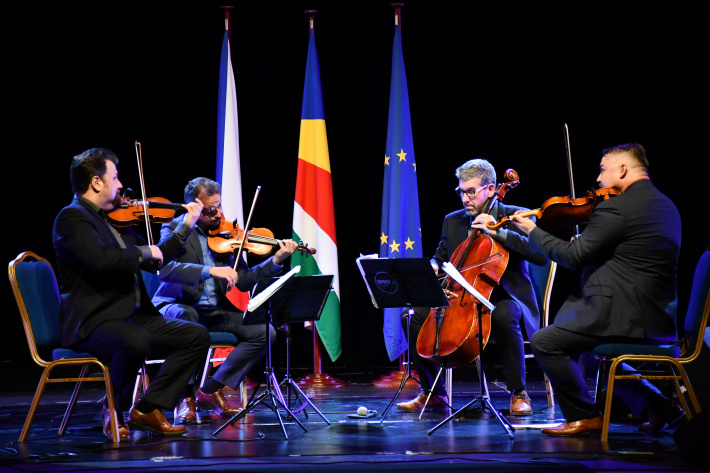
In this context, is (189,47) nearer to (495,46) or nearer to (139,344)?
(495,46)

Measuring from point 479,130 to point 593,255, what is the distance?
3.48 m

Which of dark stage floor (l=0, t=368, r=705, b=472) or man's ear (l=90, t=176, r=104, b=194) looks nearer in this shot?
dark stage floor (l=0, t=368, r=705, b=472)

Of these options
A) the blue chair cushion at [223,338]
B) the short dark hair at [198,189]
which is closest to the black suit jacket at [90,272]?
the blue chair cushion at [223,338]

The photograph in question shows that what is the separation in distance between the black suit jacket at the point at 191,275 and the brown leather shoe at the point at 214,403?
0.51 m

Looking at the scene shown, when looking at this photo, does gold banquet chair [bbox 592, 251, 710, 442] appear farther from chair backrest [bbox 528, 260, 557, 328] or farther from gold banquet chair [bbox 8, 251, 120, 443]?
gold banquet chair [bbox 8, 251, 120, 443]

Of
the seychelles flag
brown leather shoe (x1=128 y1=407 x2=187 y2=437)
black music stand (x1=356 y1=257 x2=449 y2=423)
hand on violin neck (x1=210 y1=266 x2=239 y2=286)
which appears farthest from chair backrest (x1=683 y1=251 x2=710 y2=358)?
the seychelles flag

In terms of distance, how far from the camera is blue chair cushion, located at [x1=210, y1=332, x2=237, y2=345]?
4.20 m

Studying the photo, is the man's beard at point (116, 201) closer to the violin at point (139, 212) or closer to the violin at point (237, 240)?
the violin at point (139, 212)

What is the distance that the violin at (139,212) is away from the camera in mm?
3816

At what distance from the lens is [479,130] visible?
6.71 metres

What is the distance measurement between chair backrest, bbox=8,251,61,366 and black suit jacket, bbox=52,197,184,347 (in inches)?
3.9

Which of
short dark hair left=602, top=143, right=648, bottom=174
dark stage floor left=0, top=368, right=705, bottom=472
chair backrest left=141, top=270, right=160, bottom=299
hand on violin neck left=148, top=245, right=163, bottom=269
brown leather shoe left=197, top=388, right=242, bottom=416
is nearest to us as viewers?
dark stage floor left=0, top=368, right=705, bottom=472

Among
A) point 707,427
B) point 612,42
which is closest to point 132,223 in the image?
point 707,427

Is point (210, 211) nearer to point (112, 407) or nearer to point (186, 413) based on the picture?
point (186, 413)
